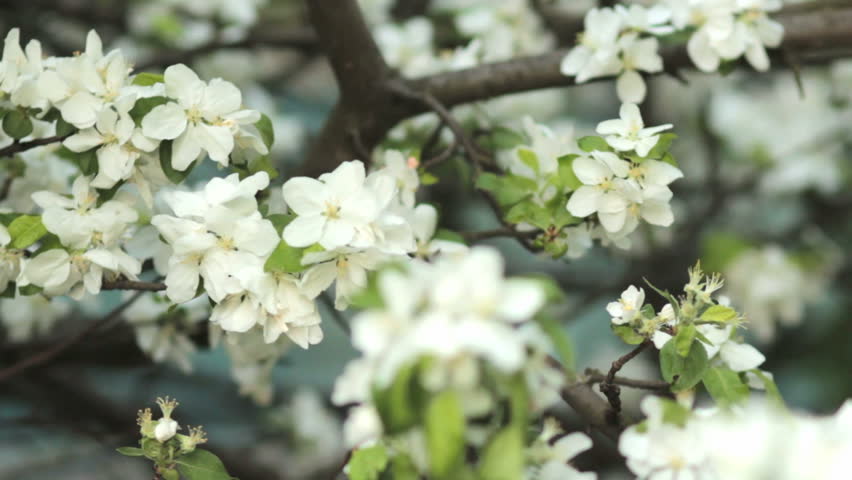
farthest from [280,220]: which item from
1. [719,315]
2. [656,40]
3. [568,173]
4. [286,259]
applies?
[656,40]

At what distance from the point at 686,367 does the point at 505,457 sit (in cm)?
27

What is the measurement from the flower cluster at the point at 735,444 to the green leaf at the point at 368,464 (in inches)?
6.8

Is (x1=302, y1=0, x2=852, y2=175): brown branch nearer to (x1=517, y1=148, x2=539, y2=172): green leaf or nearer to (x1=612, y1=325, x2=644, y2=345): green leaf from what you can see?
(x1=517, y1=148, x2=539, y2=172): green leaf

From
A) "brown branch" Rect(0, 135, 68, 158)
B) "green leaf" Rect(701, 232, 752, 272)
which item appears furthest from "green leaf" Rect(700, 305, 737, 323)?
"green leaf" Rect(701, 232, 752, 272)

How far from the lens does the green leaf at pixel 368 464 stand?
0.64m

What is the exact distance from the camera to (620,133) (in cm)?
89

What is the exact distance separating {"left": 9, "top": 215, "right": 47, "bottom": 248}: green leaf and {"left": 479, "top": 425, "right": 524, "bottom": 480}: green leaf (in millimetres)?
518

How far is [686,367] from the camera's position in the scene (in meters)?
0.76

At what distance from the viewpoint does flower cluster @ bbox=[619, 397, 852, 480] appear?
57cm

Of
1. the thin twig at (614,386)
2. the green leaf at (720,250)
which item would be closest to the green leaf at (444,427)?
the thin twig at (614,386)

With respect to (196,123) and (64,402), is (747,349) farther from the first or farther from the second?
(64,402)

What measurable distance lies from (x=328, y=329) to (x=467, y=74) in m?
1.04

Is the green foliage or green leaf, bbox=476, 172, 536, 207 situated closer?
the green foliage

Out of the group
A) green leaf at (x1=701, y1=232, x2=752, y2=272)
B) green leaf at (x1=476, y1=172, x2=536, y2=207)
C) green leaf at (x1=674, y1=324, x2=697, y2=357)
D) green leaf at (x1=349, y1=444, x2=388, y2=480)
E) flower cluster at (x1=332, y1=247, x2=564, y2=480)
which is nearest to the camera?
flower cluster at (x1=332, y1=247, x2=564, y2=480)
